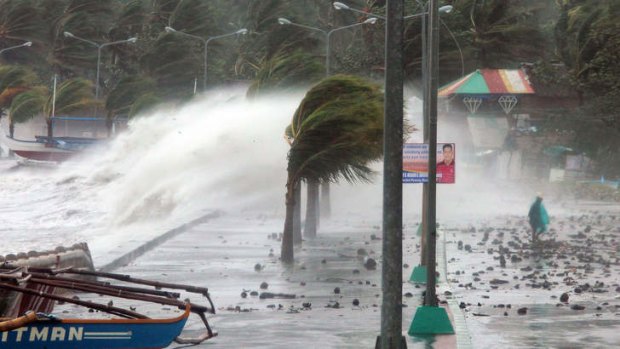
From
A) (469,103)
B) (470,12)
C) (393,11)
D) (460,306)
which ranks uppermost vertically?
(470,12)

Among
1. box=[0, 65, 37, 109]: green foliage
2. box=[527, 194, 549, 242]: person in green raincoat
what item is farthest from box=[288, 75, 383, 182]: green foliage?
box=[0, 65, 37, 109]: green foliage

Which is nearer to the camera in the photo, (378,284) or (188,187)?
(378,284)

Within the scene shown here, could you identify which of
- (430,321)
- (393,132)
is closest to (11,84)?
(430,321)

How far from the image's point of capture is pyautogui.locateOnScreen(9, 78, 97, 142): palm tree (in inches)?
3952

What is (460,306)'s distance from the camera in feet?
70.8

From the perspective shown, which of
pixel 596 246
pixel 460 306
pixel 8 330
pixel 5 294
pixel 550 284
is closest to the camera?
pixel 8 330

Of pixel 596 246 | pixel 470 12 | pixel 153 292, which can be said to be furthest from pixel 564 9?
pixel 153 292

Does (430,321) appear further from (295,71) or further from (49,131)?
(49,131)

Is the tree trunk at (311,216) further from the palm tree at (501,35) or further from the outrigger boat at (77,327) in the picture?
the palm tree at (501,35)

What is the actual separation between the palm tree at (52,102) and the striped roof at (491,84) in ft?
93.3

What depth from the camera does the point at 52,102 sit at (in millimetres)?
98812

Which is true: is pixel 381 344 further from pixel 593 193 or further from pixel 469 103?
pixel 469 103

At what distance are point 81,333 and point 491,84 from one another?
76285mm

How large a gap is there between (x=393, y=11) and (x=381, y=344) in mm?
3156
